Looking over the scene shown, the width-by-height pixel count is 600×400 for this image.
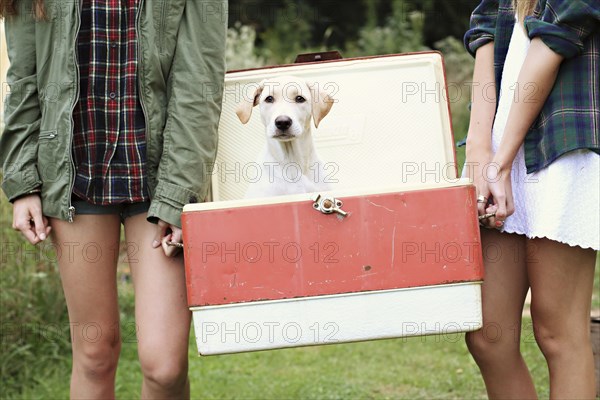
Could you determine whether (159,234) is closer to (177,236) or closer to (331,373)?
(177,236)

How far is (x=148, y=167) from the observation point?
2537mm

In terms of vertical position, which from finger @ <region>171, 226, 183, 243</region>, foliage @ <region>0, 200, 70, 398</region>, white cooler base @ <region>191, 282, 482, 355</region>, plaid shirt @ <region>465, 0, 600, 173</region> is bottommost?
foliage @ <region>0, 200, 70, 398</region>

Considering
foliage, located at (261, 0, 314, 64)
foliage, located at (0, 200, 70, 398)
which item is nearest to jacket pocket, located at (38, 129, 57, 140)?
foliage, located at (0, 200, 70, 398)

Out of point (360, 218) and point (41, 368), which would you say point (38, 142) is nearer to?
point (360, 218)

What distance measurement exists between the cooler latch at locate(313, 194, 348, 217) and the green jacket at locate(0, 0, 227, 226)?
1.49 feet

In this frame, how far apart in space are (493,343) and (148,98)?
125 cm

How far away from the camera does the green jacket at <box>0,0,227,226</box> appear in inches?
97.5

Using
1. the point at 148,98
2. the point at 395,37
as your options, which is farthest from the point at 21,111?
the point at 395,37

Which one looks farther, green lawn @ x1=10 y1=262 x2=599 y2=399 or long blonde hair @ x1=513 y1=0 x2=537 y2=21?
green lawn @ x1=10 y1=262 x2=599 y2=399

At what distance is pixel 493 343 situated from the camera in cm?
247

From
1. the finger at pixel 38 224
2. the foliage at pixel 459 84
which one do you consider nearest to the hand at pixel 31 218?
the finger at pixel 38 224

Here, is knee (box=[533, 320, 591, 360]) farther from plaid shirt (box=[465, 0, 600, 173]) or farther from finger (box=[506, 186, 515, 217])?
plaid shirt (box=[465, 0, 600, 173])

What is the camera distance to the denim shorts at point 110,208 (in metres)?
2.54

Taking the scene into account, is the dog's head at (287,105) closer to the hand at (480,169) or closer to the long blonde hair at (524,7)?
the hand at (480,169)
